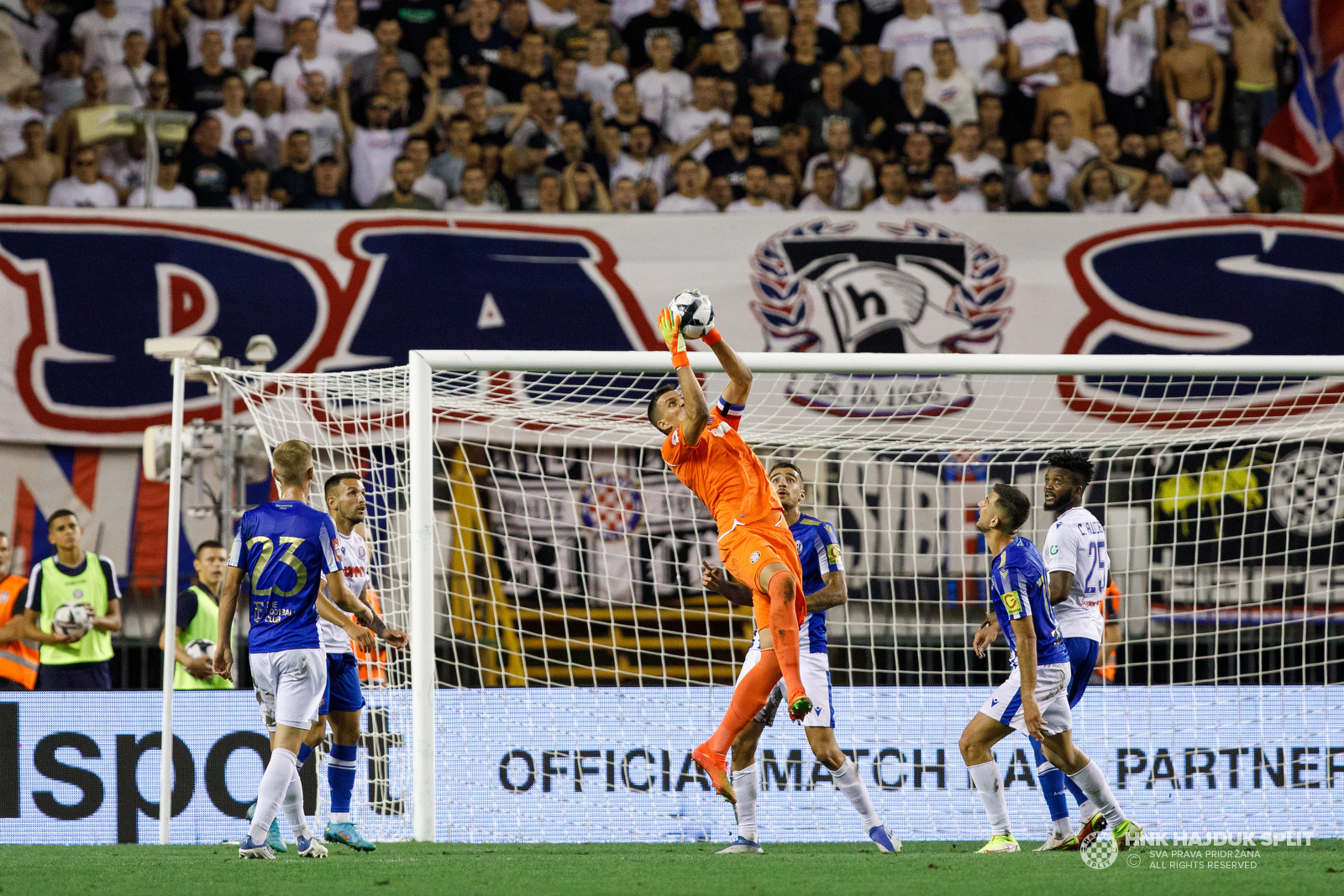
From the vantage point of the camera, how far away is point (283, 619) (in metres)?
6.76

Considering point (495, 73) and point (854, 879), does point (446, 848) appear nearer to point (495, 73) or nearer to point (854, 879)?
point (854, 879)

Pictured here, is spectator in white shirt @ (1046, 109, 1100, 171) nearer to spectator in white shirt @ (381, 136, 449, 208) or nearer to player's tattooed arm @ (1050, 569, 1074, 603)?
spectator in white shirt @ (381, 136, 449, 208)

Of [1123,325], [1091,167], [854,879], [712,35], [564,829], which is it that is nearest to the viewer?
[854,879]

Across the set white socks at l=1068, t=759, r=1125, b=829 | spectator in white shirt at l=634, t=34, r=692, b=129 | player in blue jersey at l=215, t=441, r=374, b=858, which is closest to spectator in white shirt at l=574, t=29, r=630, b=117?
spectator in white shirt at l=634, t=34, r=692, b=129

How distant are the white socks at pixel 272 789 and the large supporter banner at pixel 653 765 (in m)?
2.16

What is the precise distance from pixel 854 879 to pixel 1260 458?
7078 millimetres

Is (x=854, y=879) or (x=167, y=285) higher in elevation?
(x=167, y=285)

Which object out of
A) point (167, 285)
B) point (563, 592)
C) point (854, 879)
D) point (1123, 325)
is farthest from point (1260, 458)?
point (167, 285)

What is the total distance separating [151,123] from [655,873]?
8807 millimetres

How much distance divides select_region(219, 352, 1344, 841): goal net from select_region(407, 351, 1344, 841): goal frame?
→ 0.7 inches

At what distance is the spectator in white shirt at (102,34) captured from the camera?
13766 millimetres

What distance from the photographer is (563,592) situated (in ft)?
35.5

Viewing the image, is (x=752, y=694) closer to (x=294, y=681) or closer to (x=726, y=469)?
→ (x=726, y=469)

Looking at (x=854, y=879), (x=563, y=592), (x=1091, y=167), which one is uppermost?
(x=1091, y=167)
